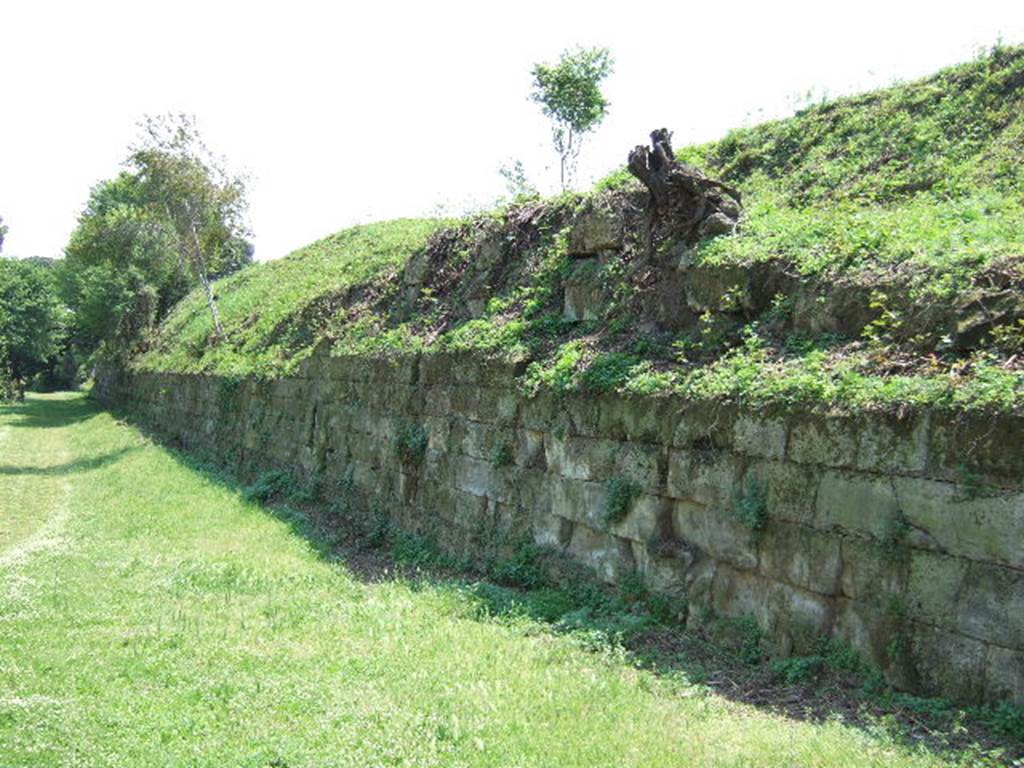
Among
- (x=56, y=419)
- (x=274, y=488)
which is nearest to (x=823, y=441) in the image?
(x=274, y=488)

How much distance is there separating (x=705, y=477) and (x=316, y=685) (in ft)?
10.9

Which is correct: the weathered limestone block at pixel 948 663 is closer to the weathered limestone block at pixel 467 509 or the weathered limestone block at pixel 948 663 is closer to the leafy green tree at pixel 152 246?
the weathered limestone block at pixel 467 509

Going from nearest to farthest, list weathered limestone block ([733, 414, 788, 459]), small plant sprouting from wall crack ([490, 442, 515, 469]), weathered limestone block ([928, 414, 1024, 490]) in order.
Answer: weathered limestone block ([928, 414, 1024, 490]) < weathered limestone block ([733, 414, 788, 459]) < small plant sprouting from wall crack ([490, 442, 515, 469])

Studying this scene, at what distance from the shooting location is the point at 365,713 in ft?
17.5

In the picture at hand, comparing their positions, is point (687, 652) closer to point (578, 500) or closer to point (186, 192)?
point (578, 500)

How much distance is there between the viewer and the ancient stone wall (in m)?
4.87

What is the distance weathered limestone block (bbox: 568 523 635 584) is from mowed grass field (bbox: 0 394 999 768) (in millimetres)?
882

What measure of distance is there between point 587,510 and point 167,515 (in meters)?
8.34

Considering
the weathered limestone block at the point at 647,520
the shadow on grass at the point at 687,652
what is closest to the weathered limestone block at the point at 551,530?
the shadow on grass at the point at 687,652

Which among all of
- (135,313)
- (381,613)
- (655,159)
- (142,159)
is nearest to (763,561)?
(381,613)

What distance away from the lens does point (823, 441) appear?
18.9ft

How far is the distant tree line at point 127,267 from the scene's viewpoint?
26078mm

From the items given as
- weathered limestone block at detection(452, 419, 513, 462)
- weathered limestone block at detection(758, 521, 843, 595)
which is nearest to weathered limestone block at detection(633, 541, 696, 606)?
weathered limestone block at detection(758, 521, 843, 595)

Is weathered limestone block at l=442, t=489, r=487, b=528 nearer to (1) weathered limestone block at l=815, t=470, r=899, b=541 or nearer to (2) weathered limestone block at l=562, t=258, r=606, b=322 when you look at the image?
(2) weathered limestone block at l=562, t=258, r=606, b=322
